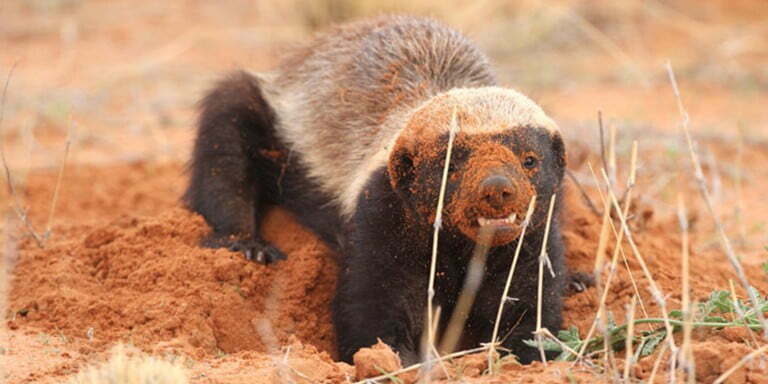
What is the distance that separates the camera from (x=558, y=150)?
477 centimetres

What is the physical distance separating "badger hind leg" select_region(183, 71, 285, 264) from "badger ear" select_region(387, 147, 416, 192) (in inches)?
64.9

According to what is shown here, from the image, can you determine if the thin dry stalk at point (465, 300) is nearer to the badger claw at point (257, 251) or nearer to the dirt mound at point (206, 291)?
the dirt mound at point (206, 291)

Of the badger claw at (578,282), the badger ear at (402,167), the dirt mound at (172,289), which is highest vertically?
the badger ear at (402,167)

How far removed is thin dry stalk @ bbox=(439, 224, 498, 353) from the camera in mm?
4676

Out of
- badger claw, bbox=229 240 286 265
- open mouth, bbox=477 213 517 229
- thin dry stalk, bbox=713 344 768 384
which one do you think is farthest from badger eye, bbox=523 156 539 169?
badger claw, bbox=229 240 286 265

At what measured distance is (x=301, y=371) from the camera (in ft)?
13.8

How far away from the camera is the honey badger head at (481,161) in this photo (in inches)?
165

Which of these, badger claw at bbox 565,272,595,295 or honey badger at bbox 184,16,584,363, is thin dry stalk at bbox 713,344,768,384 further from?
badger claw at bbox 565,272,595,295

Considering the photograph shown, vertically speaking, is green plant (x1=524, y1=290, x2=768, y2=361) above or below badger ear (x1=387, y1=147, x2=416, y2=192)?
below

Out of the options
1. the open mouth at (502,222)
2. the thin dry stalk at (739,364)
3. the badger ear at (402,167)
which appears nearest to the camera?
the thin dry stalk at (739,364)

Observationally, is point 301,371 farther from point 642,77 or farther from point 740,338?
point 642,77

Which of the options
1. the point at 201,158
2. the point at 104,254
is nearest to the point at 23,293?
the point at 104,254

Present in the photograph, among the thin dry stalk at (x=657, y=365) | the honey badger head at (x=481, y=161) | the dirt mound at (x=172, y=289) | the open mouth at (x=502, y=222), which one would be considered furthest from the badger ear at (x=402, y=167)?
the thin dry stalk at (x=657, y=365)

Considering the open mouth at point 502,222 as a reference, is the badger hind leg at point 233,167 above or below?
below
